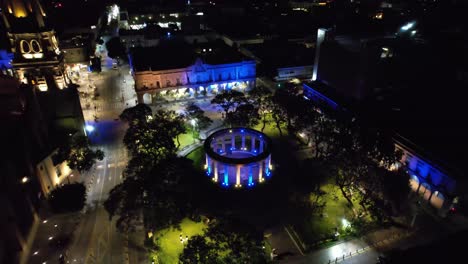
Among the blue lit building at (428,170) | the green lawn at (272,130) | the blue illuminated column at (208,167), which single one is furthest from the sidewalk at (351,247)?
the green lawn at (272,130)

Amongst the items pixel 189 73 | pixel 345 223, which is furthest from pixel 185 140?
pixel 345 223

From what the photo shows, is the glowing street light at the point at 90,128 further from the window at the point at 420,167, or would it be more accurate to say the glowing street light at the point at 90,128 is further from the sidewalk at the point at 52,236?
Result: the window at the point at 420,167

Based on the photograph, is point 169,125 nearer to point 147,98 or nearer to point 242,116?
point 242,116

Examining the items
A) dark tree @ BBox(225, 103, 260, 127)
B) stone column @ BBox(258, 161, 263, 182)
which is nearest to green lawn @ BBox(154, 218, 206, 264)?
stone column @ BBox(258, 161, 263, 182)

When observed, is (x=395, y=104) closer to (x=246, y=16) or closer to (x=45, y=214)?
(x=45, y=214)

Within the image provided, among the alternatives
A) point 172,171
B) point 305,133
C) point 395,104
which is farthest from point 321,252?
point 395,104
